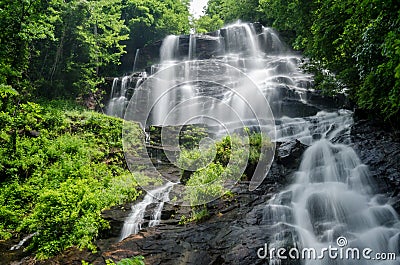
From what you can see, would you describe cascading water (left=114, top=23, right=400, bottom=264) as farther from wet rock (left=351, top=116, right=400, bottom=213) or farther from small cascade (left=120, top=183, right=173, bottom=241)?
wet rock (left=351, top=116, right=400, bottom=213)

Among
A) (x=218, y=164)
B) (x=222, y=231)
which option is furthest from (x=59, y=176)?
(x=222, y=231)

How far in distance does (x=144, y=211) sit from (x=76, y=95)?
12.8 metres

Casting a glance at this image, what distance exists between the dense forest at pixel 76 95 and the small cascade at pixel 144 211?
1.78 ft

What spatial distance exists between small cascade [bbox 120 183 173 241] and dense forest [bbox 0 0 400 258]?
0.54 meters

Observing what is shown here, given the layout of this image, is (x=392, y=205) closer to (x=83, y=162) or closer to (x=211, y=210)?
(x=211, y=210)

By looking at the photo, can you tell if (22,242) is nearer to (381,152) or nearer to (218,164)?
(218,164)

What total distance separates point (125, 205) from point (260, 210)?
12.9ft

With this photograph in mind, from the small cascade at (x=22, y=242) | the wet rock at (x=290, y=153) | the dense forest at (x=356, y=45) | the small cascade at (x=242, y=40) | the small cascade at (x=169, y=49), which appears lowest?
the small cascade at (x=22, y=242)

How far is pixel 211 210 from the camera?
681 centimetres

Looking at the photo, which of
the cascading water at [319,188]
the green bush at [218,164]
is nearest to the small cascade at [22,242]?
the cascading water at [319,188]

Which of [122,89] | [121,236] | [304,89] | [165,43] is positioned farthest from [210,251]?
[165,43]

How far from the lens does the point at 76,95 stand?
17781mm

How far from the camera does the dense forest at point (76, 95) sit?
6.18 m

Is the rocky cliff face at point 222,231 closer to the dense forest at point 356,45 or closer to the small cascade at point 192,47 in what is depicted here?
the dense forest at point 356,45
